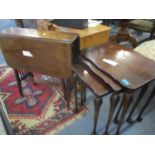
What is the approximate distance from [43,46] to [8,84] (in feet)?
3.51

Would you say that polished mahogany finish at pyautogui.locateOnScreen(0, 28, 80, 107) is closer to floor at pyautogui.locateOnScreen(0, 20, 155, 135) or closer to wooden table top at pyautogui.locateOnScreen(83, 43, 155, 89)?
wooden table top at pyautogui.locateOnScreen(83, 43, 155, 89)

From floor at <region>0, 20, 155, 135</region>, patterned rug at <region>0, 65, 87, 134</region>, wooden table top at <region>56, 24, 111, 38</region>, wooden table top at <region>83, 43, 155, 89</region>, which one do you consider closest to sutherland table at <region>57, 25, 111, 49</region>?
wooden table top at <region>56, 24, 111, 38</region>

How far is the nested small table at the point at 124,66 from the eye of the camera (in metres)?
1.06

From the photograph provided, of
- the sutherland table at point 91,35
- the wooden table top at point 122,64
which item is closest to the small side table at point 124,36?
the sutherland table at point 91,35

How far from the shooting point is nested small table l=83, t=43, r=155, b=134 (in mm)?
1064

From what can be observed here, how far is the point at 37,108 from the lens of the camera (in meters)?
1.70

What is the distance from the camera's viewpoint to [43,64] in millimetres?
1368

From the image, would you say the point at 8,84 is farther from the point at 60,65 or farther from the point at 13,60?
the point at 60,65

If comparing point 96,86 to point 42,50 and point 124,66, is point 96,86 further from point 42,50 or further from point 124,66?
point 42,50

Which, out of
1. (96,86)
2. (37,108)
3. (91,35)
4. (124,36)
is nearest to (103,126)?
(96,86)

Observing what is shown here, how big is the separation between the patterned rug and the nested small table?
600 mm
